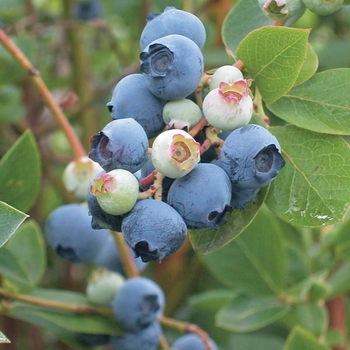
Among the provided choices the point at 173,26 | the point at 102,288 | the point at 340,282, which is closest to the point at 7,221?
the point at 173,26

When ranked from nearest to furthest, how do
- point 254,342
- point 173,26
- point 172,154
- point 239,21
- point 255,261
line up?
point 172,154 → point 173,26 → point 239,21 → point 255,261 → point 254,342

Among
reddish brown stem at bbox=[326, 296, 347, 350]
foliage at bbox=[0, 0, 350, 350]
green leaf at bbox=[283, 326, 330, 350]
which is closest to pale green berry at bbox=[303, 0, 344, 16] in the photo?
foliage at bbox=[0, 0, 350, 350]

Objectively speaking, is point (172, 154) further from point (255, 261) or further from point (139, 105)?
point (255, 261)

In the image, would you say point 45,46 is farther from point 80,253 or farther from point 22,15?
point 80,253

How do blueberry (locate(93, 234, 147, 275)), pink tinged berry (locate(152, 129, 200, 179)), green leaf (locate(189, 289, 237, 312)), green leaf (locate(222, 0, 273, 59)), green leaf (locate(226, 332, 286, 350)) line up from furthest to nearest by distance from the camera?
green leaf (locate(226, 332, 286, 350)), green leaf (locate(189, 289, 237, 312)), blueberry (locate(93, 234, 147, 275)), green leaf (locate(222, 0, 273, 59)), pink tinged berry (locate(152, 129, 200, 179))

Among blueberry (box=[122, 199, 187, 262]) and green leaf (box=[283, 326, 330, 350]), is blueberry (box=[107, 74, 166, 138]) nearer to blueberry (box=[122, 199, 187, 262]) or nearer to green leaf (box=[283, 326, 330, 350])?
blueberry (box=[122, 199, 187, 262])

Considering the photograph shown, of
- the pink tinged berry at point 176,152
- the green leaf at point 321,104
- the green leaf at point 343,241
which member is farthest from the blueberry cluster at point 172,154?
the green leaf at point 343,241

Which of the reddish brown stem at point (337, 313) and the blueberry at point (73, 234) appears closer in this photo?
the blueberry at point (73, 234)

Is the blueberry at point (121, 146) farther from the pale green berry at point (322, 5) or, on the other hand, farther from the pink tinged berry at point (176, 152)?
the pale green berry at point (322, 5)

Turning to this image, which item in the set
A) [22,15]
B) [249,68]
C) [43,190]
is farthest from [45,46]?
[249,68]
